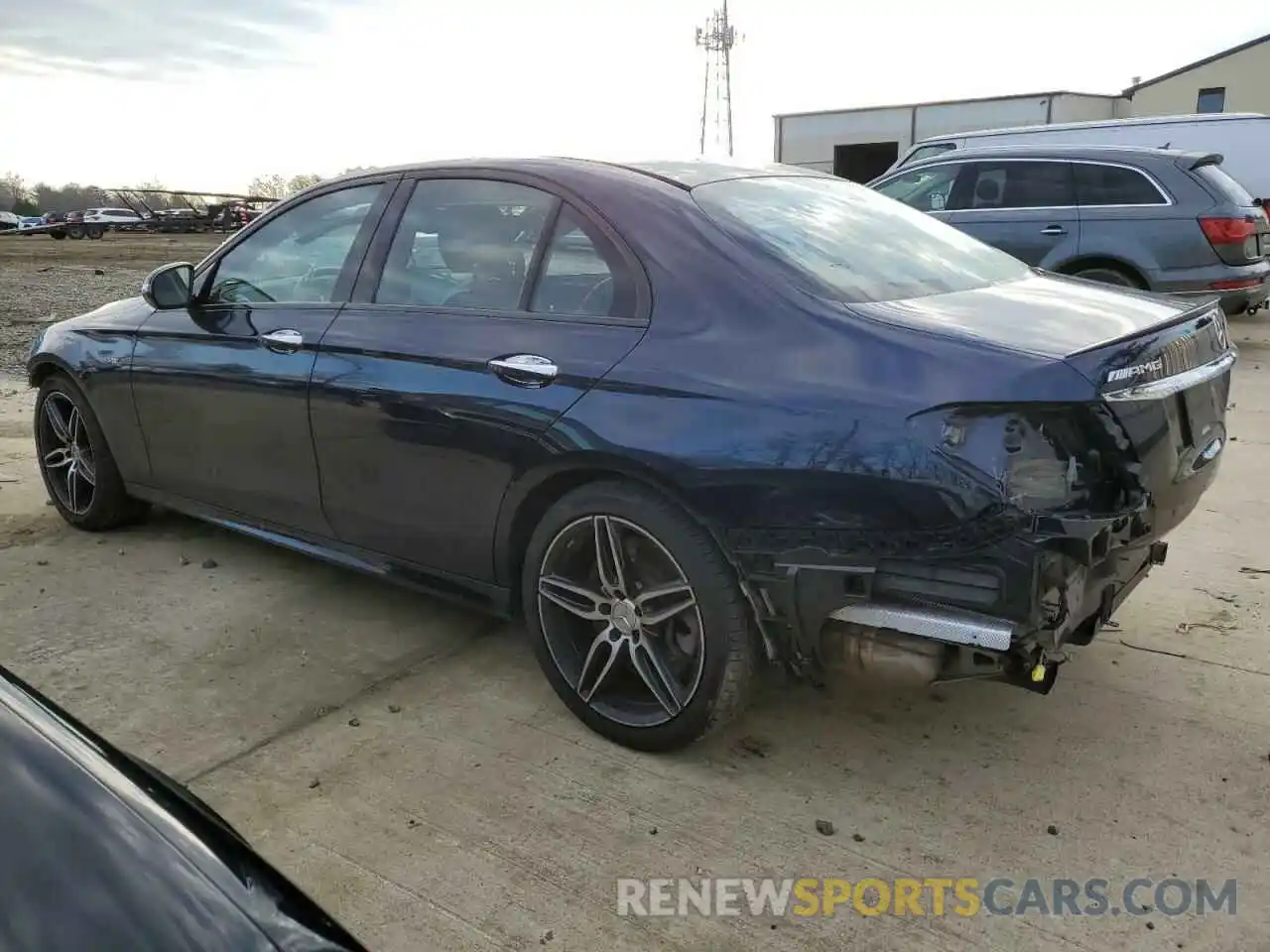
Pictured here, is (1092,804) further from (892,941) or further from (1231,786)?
(892,941)

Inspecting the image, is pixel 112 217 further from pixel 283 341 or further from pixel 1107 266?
pixel 283 341

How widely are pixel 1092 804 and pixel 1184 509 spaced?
818 mm

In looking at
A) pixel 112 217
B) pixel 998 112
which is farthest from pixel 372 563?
pixel 112 217

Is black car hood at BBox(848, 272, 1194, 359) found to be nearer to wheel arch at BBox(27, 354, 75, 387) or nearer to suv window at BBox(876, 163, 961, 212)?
wheel arch at BBox(27, 354, 75, 387)

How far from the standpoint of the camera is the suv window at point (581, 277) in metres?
2.96

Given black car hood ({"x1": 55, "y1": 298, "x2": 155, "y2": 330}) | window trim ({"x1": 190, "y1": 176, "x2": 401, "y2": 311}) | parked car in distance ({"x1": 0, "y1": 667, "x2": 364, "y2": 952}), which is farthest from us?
black car hood ({"x1": 55, "y1": 298, "x2": 155, "y2": 330})

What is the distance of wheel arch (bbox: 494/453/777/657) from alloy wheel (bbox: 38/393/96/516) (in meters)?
2.60

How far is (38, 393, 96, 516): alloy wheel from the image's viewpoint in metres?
4.83

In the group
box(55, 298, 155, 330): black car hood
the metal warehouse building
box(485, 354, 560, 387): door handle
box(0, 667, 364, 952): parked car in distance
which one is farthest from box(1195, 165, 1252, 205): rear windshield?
the metal warehouse building

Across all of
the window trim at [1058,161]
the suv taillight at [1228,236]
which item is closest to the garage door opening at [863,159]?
the window trim at [1058,161]

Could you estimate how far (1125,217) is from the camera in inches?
344

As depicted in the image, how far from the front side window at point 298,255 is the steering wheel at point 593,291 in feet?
3.59

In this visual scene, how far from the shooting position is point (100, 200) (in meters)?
53.5

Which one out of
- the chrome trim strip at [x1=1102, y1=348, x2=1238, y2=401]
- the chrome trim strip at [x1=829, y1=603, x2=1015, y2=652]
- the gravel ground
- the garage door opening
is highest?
the garage door opening
